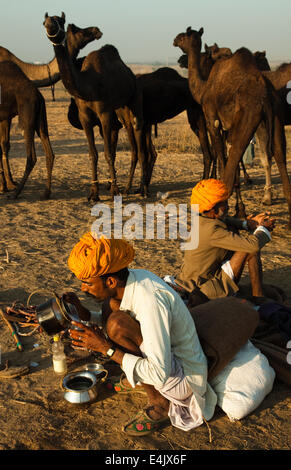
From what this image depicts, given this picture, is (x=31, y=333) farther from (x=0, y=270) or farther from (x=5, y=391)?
(x=0, y=270)

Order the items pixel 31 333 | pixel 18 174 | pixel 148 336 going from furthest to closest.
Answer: pixel 18 174
pixel 31 333
pixel 148 336

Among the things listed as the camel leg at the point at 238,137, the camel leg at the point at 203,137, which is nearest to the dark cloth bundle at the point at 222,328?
the camel leg at the point at 238,137

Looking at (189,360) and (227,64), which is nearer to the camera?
(189,360)

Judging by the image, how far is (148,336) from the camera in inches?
98.5

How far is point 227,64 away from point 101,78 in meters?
1.89

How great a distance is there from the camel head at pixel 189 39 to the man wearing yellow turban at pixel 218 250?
15.9 ft

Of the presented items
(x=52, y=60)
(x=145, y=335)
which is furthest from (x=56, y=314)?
(x=52, y=60)

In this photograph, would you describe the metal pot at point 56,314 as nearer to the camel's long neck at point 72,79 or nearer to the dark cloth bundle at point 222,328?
A: the dark cloth bundle at point 222,328

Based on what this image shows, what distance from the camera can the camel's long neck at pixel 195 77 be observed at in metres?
7.60

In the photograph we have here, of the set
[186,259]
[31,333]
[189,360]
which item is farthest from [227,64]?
[189,360]

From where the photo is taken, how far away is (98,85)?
23.8 feet

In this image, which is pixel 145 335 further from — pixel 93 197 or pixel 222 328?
pixel 93 197

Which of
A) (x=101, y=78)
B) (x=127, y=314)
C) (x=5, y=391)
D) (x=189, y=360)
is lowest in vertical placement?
(x=5, y=391)
